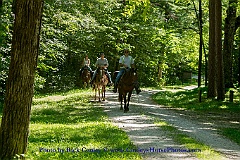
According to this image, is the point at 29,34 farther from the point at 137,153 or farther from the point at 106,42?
the point at 106,42

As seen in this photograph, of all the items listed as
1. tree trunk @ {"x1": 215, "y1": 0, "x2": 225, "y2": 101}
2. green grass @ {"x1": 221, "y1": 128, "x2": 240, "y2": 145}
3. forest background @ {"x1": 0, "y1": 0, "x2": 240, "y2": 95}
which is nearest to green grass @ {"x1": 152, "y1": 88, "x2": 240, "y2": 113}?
tree trunk @ {"x1": 215, "y1": 0, "x2": 225, "y2": 101}

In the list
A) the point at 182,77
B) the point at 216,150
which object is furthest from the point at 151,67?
the point at 216,150

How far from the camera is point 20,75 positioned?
7.45 metres

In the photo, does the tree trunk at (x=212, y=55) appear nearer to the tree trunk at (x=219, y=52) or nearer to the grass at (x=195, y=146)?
the tree trunk at (x=219, y=52)

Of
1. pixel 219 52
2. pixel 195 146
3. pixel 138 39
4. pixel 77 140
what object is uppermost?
pixel 138 39

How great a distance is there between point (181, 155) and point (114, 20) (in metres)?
30.3

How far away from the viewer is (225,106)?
23.4 metres

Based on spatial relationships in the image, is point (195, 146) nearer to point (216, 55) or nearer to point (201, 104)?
point (201, 104)

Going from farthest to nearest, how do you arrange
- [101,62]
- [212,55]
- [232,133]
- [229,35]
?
[229,35], [212,55], [101,62], [232,133]

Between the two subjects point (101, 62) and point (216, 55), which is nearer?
point (101, 62)

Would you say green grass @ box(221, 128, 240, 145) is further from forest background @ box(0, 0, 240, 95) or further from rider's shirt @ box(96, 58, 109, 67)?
forest background @ box(0, 0, 240, 95)

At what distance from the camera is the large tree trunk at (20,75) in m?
7.40

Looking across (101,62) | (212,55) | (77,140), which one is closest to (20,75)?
(77,140)

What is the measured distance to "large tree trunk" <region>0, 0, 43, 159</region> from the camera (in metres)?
7.40
